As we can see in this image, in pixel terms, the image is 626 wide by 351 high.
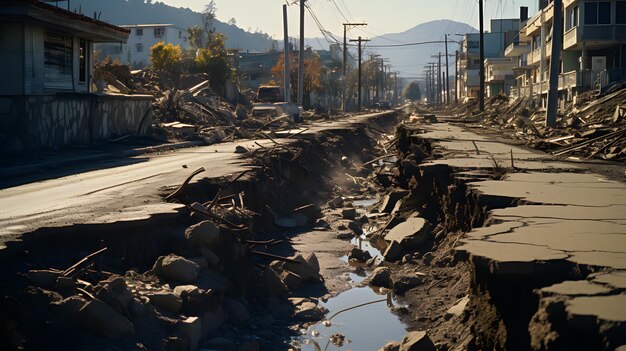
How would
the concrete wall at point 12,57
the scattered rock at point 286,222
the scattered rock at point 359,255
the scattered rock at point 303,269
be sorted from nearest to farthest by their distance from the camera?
the scattered rock at point 303,269, the scattered rock at point 359,255, the scattered rock at point 286,222, the concrete wall at point 12,57

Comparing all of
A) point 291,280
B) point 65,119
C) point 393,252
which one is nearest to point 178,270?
point 291,280

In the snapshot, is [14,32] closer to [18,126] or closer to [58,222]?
[18,126]

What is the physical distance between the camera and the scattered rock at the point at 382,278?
11.4 m

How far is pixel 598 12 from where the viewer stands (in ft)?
148

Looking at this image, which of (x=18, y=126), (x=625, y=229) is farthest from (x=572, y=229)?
(x=18, y=126)

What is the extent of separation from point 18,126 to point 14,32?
9.31 ft

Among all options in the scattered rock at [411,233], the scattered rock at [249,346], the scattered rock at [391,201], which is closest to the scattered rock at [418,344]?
the scattered rock at [249,346]

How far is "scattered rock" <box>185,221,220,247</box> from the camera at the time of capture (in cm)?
898

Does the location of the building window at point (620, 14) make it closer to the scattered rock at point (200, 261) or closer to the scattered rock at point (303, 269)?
the scattered rock at point (303, 269)

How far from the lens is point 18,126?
2064cm

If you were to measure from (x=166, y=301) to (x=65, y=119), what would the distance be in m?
16.8

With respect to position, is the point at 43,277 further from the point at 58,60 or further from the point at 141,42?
the point at 141,42

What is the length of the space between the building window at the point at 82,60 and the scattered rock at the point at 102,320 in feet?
70.2

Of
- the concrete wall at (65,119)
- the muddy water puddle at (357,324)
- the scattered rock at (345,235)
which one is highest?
the concrete wall at (65,119)
